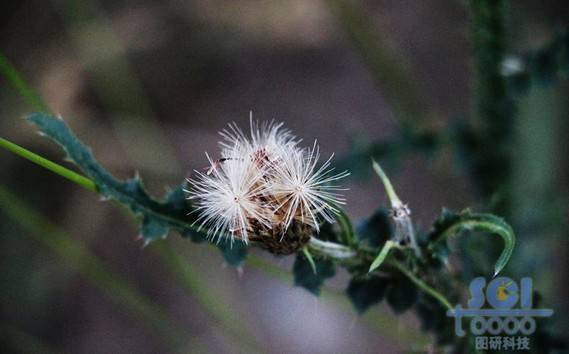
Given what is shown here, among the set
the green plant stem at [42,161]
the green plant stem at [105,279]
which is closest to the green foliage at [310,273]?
the green plant stem at [42,161]

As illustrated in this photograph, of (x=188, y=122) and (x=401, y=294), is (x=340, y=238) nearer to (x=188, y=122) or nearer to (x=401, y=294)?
(x=401, y=294)

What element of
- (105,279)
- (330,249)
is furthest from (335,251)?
(105,279)

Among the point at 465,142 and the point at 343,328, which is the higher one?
the point at 465,142

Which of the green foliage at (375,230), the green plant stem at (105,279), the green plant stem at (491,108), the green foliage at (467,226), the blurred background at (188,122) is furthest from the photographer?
the blurred background at (188,122)

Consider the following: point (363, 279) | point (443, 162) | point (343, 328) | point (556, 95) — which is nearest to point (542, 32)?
point (556, 95)

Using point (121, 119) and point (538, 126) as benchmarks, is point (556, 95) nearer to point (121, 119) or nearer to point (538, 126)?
point (538, 126)

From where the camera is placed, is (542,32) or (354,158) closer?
(354,158)

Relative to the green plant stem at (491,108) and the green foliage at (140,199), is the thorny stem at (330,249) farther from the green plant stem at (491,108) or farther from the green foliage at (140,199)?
the green plant stem at (491,108)
